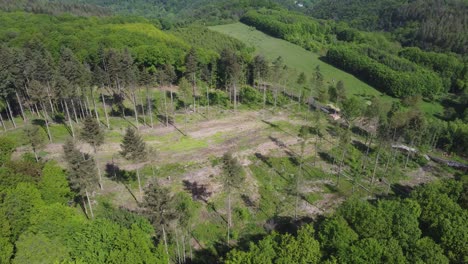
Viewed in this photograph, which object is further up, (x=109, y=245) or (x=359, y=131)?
(x=109, y=245)

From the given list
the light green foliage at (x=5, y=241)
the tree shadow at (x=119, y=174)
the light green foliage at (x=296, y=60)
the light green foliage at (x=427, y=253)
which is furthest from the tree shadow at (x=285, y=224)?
the light green foliage at (x=296, y=60)

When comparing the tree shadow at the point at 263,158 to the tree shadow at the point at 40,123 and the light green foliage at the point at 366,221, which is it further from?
the tree shadow at the point at 40,123

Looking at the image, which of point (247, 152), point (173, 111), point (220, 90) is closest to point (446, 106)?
point (220, 90)

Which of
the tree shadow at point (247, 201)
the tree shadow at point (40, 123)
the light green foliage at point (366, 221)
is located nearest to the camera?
the light green foliage at point (366, 221)

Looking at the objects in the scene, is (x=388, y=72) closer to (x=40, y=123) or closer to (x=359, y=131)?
(x=359, y=131)

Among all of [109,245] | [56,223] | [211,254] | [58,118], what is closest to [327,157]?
[211,254]
